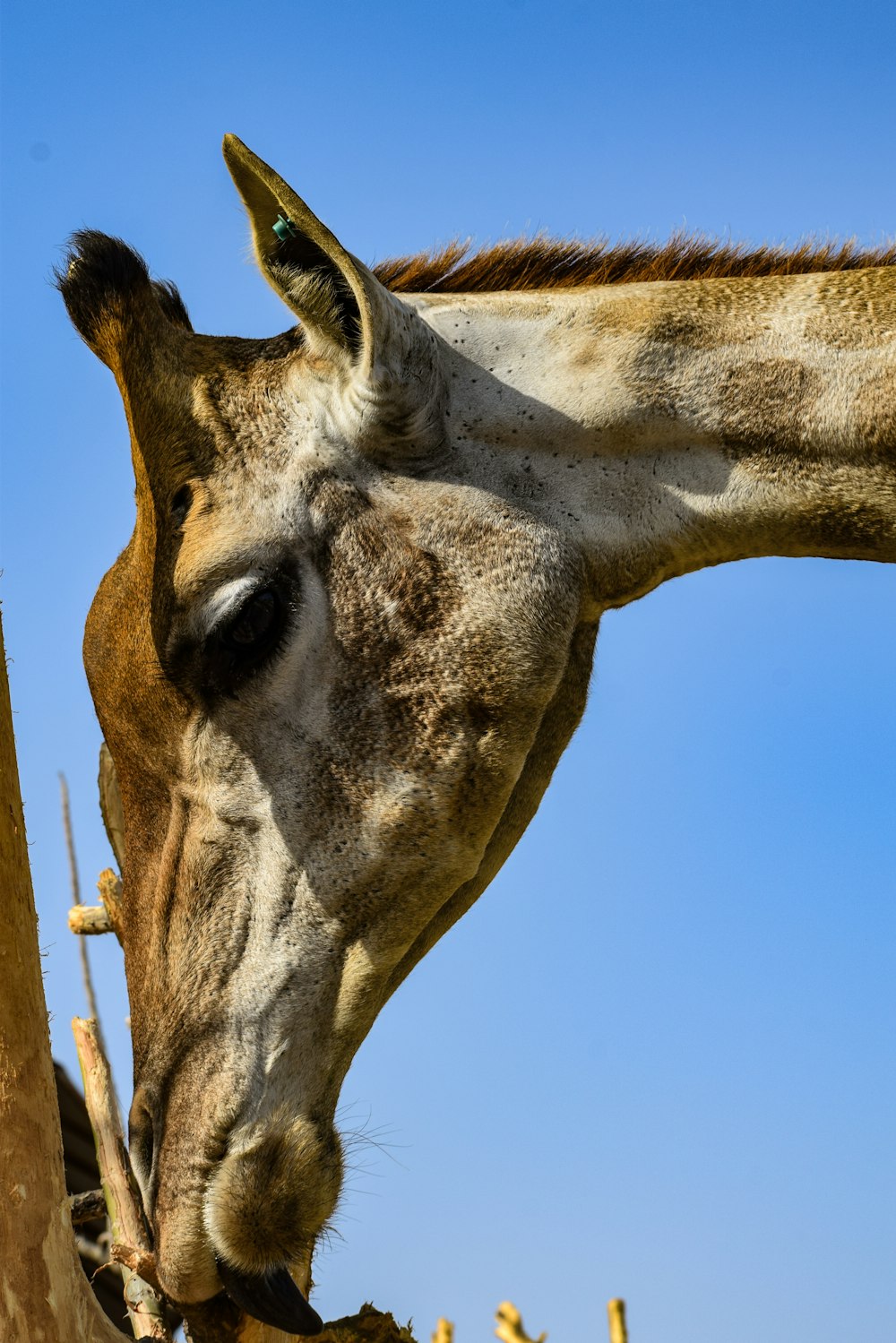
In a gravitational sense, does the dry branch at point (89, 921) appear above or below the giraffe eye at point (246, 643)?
below

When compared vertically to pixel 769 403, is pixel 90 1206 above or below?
below

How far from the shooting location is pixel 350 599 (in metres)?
2.96

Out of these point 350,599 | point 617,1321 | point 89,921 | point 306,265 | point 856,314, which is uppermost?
point 306,265

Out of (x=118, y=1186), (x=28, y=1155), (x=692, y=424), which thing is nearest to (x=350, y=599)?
(x=692, y=424)

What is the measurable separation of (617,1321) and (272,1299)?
7.59 ft

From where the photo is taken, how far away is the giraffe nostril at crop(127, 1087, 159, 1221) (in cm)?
289

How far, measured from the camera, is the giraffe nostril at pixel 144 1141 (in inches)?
114

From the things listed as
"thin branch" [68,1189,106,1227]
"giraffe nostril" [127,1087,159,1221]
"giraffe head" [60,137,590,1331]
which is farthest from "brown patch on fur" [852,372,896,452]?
"thin branch" [68,1189,106,1227]

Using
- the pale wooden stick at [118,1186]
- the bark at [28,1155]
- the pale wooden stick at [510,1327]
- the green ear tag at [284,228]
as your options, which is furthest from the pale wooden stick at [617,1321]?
the green ear tag at [284,228]

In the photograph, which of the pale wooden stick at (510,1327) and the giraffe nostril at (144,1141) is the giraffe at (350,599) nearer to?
the giraffe nostril at (144,1141)

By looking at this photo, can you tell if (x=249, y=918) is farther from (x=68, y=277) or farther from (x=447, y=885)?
(x=68, y=277)

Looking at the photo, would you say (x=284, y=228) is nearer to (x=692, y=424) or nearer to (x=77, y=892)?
(x=692, y=424)

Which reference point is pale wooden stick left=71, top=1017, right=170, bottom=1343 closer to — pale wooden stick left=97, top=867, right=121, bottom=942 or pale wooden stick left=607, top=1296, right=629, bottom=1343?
pale wooden stick left=97, top=867, right=121, bottom=942

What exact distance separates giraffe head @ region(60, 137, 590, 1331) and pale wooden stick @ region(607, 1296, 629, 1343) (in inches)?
85.3
